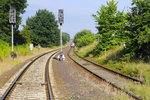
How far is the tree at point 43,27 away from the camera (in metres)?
67.6

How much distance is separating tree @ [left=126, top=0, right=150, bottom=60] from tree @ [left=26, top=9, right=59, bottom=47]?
167 feet

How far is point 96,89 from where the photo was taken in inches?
409

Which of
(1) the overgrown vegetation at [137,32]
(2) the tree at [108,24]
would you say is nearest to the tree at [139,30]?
(1) the overgrown vegetation at [137,32]

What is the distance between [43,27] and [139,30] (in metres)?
53.5

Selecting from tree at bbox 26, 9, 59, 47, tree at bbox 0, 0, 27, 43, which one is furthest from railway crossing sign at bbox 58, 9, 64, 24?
tree at bbox 26, 9, 59, 47

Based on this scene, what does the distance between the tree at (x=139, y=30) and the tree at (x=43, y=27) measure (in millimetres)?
50813

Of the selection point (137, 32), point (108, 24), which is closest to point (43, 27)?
point (108, 24)

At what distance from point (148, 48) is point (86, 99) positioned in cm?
950

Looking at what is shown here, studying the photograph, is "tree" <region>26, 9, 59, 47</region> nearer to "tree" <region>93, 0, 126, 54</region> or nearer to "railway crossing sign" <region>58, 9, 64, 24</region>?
"railway crossing sign" <region>58, 9, 64, 24</region>

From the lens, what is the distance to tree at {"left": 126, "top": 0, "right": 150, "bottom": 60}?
1633 cm

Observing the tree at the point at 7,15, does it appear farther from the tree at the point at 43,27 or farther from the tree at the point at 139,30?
the tree at the point at 139,30

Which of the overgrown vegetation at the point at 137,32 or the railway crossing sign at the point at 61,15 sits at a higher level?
the railway crossing sign at the point at 61,15

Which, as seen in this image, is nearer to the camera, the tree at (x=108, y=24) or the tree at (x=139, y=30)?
the tree at (x=139, y=30)

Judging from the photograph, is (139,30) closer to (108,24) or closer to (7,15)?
(108,24)
